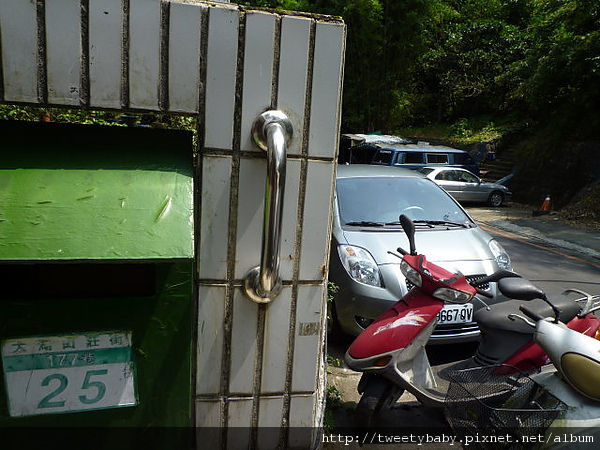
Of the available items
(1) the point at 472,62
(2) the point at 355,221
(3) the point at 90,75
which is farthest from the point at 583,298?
(1) the point at 472,62

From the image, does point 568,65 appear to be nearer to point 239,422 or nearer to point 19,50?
point 239,422

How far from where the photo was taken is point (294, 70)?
1593 mm

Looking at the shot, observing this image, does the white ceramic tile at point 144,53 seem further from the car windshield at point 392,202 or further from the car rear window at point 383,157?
the car rear window at point 383,157

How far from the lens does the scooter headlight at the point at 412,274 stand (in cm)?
316

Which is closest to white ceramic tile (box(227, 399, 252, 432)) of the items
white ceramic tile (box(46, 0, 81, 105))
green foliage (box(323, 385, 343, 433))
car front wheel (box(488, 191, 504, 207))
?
white ceramic tile (box(46, 0, 81, 105))

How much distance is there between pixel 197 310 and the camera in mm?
1687

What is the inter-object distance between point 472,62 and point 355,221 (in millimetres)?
22211

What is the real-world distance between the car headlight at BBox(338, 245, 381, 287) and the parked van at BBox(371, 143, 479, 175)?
1130 cm

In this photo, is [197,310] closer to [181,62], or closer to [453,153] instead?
[181,62]

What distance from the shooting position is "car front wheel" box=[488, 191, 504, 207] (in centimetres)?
1578

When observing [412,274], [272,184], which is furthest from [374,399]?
[272,184]

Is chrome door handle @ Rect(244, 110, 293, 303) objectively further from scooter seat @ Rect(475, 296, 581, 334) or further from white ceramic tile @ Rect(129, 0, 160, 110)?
scooter seat @ Rect(475, 296, 581, 334)

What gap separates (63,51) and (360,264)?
314 cm

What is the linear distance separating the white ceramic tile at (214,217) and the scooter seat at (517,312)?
206cm
